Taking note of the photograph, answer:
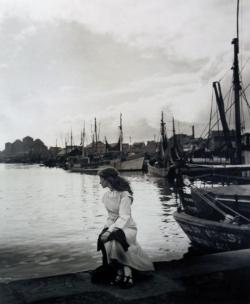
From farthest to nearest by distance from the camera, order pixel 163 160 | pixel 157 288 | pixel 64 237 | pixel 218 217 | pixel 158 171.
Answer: pixel 163 160, pixel 158 171, pixel 64 237, pixel 218 217, pixel 157 288

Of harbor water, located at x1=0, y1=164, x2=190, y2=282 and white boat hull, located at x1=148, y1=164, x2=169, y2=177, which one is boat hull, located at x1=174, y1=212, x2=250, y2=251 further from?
white boat hull, located at x1=148, y1=164, x2=169, y2=177

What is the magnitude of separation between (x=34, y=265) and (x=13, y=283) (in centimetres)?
657

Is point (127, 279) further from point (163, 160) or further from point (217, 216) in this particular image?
point (163, 160)

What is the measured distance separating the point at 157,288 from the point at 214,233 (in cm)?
626

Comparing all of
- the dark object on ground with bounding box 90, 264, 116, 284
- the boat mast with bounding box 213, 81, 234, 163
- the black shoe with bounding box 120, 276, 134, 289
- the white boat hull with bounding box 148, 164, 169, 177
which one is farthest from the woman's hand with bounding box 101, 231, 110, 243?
the white boat hull with bounding box 148, 164, 169, 177

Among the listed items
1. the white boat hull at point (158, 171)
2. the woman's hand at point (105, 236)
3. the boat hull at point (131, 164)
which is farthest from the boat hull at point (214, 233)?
the boat hull at point (131, 164)

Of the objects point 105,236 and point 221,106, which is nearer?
point 105,236

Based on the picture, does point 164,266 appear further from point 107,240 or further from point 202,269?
point 107,240

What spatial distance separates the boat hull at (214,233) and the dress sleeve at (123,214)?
18.0ft

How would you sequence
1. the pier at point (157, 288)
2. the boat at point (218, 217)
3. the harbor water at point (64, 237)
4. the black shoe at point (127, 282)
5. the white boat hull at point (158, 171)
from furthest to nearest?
the white boat hull at point (158, 171) < the harbor water at point (64, 237) < the boat at point (218, 217) < the black shoe at point (127, 282) < the pier at point (157, 288)

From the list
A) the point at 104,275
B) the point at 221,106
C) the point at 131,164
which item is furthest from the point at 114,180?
the point at 131,164

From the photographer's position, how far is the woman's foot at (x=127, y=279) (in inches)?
169

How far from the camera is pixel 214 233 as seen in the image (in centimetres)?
1022

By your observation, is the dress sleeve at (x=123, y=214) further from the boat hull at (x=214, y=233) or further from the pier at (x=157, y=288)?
the boat hull at (x=214, y=233)
